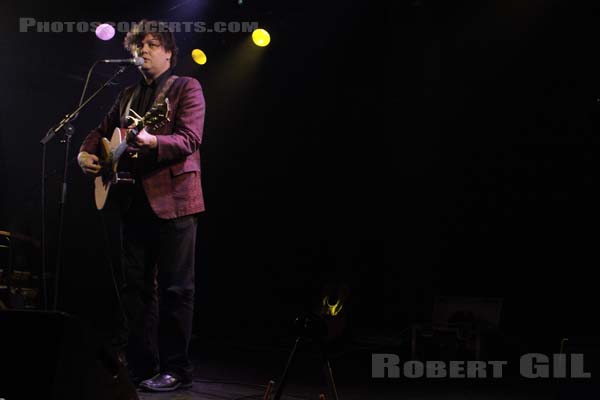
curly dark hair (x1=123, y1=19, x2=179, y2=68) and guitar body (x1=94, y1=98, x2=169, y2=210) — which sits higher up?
curly dark hair (x1=123, y1=19, x2=179, y2=68)

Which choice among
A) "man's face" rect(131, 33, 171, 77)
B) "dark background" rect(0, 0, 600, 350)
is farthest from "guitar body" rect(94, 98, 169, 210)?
"dark background" rect(0, 0, 600, 350)

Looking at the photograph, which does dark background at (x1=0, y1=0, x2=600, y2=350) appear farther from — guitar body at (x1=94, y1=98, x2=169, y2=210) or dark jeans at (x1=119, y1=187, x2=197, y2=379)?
guitar body at (x1=94, y1=98, x2=169, y2=210)

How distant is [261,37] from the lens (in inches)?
223

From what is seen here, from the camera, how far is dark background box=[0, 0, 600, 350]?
5.15 m

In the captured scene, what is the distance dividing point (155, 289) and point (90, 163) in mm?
747

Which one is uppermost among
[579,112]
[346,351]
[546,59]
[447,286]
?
[546,59]

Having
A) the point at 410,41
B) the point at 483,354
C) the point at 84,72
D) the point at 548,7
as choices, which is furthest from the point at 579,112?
the point at 84,72

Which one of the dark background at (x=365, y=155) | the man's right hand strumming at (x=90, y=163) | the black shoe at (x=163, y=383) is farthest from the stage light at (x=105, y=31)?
the black shoe at (x=163, y=383)

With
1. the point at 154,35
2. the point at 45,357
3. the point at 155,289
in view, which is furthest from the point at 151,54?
the point at 45,357

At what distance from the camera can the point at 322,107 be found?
5.92m

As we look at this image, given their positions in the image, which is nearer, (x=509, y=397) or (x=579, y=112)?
(x=509, y=397)

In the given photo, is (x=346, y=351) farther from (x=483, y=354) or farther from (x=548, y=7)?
(x=548, y=7)

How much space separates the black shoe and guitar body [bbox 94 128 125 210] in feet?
3.00

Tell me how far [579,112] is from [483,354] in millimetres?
2122
